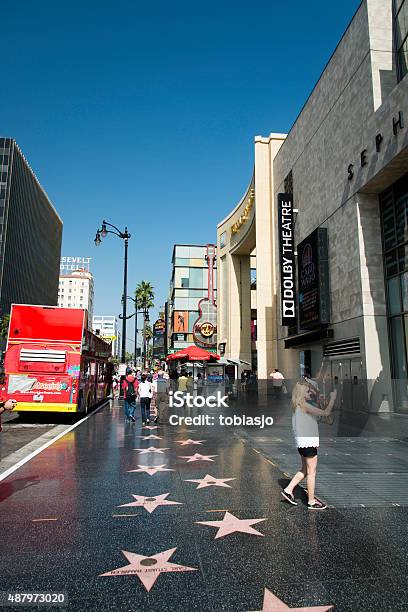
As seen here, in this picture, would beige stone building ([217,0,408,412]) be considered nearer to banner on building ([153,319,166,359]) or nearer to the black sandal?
the black sandal

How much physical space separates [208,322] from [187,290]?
12305 millimetres

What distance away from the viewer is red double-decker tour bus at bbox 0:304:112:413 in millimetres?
15141

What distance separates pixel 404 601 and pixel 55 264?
143379 mm

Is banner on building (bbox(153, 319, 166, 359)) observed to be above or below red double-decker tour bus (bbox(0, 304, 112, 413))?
above

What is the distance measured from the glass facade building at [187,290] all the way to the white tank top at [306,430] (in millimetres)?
64250

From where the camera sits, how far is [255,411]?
17.1 m

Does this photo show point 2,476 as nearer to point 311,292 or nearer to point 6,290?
point 311,292

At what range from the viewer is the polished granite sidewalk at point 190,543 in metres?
3.78

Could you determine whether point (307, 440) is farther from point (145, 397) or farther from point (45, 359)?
point (45, 359)

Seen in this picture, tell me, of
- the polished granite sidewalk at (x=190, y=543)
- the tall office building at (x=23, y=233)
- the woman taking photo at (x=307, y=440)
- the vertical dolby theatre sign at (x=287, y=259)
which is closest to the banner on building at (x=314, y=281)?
the vertical dolby theatre sign at (x=287, y=259)

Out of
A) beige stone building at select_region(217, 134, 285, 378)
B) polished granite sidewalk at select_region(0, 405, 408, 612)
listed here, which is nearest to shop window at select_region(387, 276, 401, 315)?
polished granite sidewalk at select_region(0, 405, 408, 612)

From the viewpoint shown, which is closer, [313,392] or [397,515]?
[397,515]

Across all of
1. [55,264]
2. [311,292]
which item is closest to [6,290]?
[55,264]

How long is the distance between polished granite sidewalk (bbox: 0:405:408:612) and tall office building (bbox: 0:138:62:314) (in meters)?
85.2
